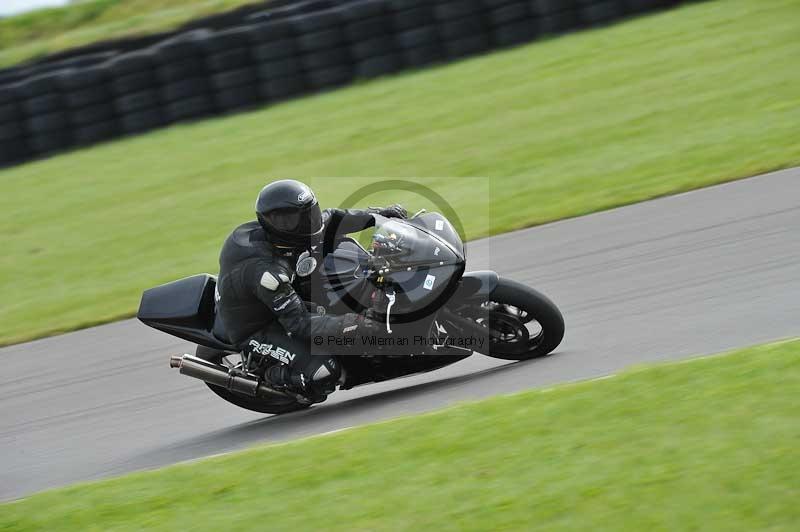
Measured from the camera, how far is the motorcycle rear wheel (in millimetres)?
5801

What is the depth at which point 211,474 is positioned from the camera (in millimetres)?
5297

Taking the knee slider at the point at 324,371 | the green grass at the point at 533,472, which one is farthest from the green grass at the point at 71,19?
the green grass at the point at 533,472

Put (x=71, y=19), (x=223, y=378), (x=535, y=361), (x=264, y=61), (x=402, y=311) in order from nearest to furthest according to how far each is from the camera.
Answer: (x=402, y=311) → (x=535, y=361) → (x=223, y=378) → (x=264, y=61) → (x=71, y=19)

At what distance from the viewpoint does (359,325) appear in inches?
233

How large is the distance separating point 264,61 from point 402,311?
30.1 feet

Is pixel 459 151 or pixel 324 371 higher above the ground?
pixel 459 151

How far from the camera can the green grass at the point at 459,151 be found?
31.2 feet

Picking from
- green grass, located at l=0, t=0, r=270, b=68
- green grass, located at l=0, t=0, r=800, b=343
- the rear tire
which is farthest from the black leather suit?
green grass, located at l=0, t=0, r=270, b=68

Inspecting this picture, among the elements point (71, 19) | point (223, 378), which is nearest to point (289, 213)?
point (223, 378)

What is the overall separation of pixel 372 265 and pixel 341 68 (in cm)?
916

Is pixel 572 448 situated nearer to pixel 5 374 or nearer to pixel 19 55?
pixel 5 374

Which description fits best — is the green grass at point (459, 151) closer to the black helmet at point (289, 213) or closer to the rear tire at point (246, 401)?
the rear tire at point (246, 401)

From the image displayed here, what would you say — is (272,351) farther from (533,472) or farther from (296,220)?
(533,472)

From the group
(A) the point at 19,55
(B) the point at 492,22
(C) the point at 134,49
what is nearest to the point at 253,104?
(C) the point at 134,49
